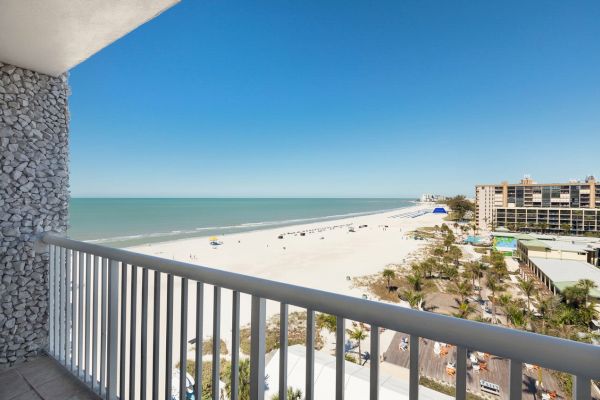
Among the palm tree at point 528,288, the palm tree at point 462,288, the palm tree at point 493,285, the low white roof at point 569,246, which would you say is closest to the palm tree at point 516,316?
the palm tree at point 528,288

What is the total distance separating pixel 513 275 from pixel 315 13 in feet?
19.7

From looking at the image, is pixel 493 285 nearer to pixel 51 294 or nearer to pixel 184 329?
pixel 184 329

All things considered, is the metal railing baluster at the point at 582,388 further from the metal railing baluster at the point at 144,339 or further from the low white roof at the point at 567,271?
the low white roof at the point at 567,271

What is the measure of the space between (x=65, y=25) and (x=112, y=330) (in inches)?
66.9

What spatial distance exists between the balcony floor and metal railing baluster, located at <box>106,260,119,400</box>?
0.54ft

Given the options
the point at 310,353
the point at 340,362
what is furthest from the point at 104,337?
the point at 340,362

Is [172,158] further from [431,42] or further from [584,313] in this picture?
[584,313]

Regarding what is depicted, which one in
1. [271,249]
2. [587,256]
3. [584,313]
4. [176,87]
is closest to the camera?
[584,313]

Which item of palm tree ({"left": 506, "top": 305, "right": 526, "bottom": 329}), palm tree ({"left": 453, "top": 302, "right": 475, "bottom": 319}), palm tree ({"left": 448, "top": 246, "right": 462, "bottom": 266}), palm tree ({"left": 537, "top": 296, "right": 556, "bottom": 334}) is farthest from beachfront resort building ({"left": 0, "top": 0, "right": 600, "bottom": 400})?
palm tree ({"left": 448, "top": 246, "right": 462, "bottom": 266})

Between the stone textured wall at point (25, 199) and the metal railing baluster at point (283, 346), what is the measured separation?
7.54 ft

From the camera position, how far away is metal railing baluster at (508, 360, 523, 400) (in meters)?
0.57

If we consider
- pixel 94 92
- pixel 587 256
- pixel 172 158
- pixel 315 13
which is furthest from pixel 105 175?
pixel 587 256

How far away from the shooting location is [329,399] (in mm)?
1160

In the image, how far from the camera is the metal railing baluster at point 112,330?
5.17ft
